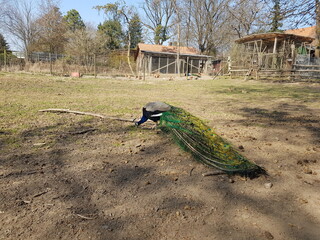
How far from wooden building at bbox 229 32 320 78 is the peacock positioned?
53.9ft

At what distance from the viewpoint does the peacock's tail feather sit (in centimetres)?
271

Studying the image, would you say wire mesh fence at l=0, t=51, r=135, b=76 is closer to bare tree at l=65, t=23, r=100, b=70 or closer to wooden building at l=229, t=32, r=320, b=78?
bare tree at l=65, t=23, r=100, b=70

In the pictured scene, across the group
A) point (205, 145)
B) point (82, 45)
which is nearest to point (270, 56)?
point (82, 45)

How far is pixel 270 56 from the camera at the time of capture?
21.2m

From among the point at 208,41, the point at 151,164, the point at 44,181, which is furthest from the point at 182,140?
the point at 208,41

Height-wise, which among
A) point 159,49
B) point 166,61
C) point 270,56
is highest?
point 159,49

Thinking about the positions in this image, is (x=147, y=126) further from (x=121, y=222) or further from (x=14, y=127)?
(x=121, y=222)

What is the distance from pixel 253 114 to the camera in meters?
6.35

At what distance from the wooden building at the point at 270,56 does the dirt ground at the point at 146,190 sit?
15.8 metres

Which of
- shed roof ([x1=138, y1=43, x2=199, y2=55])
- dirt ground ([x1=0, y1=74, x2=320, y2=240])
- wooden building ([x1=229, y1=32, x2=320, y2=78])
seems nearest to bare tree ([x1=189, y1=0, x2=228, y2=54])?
shed roof ([x1=138, y1=43, x2=199, y2=55])

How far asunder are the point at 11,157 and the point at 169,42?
131 feet

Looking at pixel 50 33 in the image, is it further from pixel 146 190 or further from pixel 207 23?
pixel 146 190

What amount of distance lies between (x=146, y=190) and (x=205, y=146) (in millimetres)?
883

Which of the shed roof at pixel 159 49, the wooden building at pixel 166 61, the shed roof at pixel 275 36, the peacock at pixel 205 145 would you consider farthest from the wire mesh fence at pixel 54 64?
the peacock at pixel 205 145
